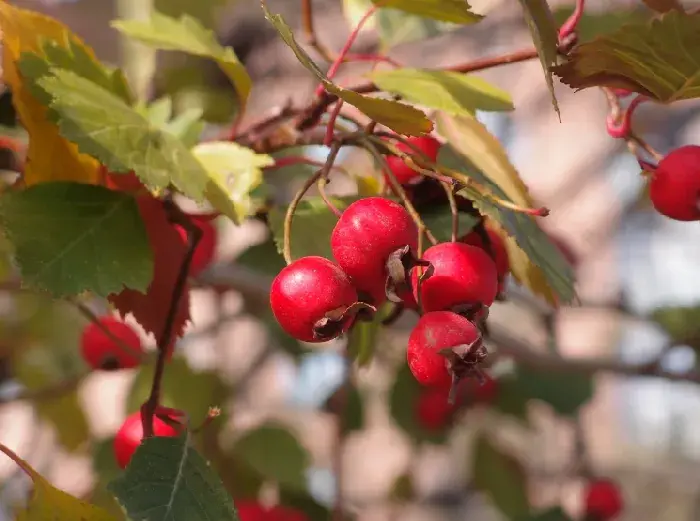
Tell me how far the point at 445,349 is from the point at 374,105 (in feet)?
0.50

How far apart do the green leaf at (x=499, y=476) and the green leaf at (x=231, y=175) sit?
1117mm

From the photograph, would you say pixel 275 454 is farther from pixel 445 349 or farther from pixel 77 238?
pixel 445 349

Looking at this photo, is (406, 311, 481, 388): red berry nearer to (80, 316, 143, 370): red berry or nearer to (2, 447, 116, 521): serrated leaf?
(2, 447, 116, 521): serrated leaf

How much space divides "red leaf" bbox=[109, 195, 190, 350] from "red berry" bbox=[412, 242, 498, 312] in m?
0.23

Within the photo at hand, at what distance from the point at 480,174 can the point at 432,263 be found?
0.44 ft

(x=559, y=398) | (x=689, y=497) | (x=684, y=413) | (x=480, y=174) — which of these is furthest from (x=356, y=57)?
(x=684, y=413)

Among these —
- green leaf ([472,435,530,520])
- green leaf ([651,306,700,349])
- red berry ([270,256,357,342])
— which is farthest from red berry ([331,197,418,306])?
green leaf ([472,435,530,520])

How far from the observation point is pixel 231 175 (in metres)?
0.54

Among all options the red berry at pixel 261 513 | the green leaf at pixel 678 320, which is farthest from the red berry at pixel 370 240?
the green leaf at pixel 678 320

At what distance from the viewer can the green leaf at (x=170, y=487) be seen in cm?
40

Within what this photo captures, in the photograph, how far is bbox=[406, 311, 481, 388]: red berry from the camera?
0.35 m

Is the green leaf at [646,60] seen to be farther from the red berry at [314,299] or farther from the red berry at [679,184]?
the red berry at [314,299]

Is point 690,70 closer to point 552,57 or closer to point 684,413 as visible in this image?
point 552,57

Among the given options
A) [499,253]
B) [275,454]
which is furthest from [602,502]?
[499,253]
